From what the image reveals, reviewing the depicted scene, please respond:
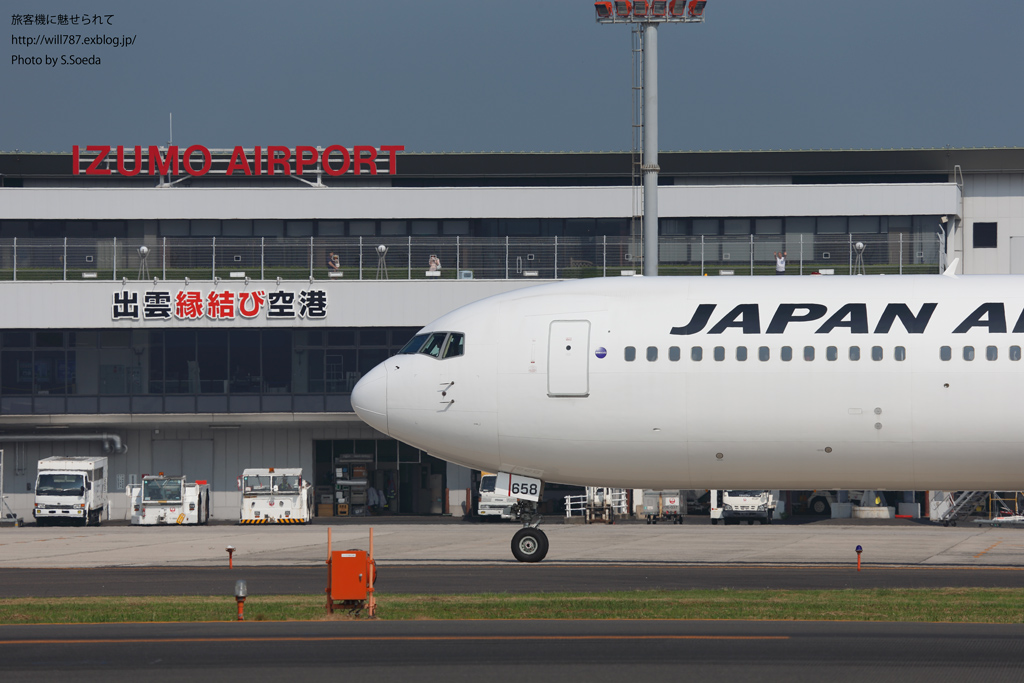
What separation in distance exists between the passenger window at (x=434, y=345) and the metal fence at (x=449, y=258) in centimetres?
3355

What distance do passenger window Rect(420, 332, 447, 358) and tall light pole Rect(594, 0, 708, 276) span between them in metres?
28.8

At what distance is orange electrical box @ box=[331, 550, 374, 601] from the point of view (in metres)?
22.3

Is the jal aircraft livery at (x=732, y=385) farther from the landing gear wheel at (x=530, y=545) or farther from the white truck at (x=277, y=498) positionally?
the white truck at (x=277, y=498)

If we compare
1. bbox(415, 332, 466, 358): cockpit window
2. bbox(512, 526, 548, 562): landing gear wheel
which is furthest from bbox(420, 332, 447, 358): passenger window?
bbox(512, 526, 548, 562): landing gear wheel

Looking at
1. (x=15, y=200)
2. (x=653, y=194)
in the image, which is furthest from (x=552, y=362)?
(x=15, y=200)

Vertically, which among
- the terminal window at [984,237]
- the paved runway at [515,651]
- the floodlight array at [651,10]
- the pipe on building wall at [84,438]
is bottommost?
the paved runway at [515,651]

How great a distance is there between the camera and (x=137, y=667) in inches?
672

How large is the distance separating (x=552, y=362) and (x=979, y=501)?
36781 mm

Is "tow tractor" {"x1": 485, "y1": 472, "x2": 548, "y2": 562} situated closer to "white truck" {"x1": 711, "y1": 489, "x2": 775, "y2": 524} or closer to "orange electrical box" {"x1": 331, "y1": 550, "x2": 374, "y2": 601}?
"orange electrical box" {"x1": 331, "y1": 550, "x2": 374, "y2": 601}

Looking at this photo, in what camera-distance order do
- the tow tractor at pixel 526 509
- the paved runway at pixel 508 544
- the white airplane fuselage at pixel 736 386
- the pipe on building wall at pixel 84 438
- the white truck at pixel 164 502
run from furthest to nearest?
the pipe on building wall at pixel 84 438 < the white truck at pixel 164 502 < the paved runway at pixel 508 544 < the tow tractor at pixel 526 509 < the white airplane fuselage at pixel 736 386

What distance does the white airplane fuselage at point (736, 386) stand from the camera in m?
26.9

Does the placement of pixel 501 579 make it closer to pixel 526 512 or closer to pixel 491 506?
pixel 526 512

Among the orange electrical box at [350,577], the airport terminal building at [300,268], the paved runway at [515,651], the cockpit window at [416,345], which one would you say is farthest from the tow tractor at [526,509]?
the airport terminal building at [300,268]

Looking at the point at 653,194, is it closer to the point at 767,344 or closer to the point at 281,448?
the point at 281,448
